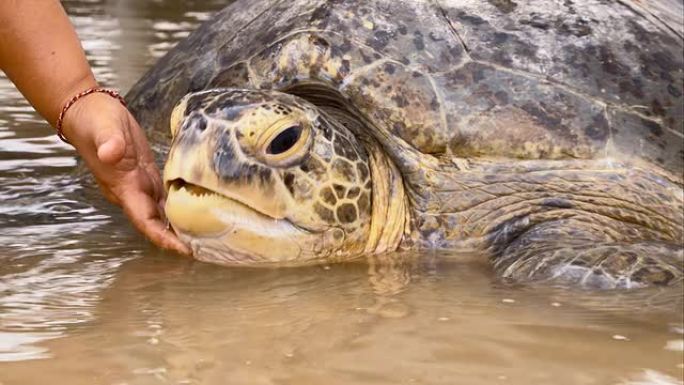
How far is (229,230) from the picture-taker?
292 cm

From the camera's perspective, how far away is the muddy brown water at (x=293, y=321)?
206 centimetres

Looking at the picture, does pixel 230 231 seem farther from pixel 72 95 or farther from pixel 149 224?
pixel 72 95

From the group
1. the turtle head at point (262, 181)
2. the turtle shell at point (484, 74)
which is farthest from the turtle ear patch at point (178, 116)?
the turtle shell at point (484, 74)

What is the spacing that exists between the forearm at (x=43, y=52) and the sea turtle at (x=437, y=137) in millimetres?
296

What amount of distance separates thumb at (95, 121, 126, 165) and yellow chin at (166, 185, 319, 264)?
173 millimetres

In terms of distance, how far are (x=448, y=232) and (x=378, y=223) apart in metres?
0.20

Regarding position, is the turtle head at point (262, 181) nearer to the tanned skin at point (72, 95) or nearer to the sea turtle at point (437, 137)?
the sea turtle at point (437, 137)

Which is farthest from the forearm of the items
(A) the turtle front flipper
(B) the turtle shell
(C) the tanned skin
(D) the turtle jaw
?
(A) the turtle front flipper

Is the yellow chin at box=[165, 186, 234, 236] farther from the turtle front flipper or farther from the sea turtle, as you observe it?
the turtle front flipper

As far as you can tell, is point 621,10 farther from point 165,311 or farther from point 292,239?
point 165,311

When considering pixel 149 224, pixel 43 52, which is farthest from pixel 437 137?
pixel 43 52

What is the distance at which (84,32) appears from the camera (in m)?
7.09

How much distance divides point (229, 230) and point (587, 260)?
2.90 feet

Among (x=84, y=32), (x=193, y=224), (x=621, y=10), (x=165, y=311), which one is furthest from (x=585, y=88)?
(x=84, y=32)
